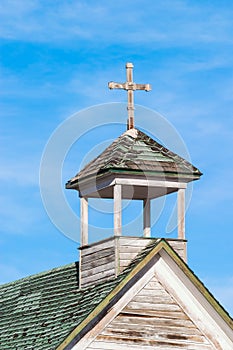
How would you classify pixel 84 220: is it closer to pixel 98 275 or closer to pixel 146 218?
pixel 146 218

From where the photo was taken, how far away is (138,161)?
32.6 m

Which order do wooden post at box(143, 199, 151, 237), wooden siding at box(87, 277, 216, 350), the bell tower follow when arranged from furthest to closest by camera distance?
wooden post at box(143, 199, 151, 237), the bell tower, wooden siding at box(87, 277, 216, 350)

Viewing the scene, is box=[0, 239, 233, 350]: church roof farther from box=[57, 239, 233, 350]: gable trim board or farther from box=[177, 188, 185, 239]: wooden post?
box=[177, 188, 185, 239]: wooden post

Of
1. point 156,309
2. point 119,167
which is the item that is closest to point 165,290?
point 156,309

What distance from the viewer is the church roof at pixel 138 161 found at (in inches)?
1276

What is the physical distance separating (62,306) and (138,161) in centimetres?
396

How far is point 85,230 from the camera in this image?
1328 inches

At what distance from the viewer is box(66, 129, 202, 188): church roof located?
1276 inches

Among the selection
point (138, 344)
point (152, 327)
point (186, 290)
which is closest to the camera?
point (138, 344)

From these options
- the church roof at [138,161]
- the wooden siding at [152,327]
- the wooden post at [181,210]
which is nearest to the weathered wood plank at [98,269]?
the wooden siding at [152,327]

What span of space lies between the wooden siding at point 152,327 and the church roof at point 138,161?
9.26 ft

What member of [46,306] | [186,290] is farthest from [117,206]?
[46,306]

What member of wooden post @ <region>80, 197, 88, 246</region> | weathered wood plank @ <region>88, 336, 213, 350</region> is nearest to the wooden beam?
wooden post @ <region>80, 197, 88, 246</region>

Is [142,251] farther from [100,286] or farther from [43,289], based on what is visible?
[43,289]
